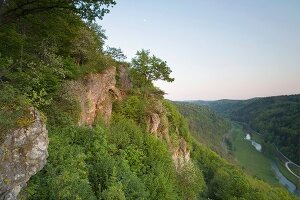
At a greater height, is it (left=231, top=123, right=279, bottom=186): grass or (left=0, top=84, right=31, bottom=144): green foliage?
(left=0, top=84, right=31, bottom=144): green foliage

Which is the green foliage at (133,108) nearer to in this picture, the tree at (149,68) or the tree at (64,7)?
the tree at (149,68)

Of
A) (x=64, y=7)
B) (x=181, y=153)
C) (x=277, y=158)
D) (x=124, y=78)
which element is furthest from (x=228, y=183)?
(x=277, y=158)

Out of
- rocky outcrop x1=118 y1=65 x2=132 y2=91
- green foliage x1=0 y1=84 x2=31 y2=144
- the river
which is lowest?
the river

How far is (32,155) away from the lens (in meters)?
11.7

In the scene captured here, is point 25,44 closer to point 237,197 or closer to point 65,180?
point 65,180

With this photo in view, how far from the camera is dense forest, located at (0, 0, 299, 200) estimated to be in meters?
14.2

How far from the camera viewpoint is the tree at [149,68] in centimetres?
3381

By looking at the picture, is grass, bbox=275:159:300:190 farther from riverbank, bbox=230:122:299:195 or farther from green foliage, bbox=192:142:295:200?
green foliage, bbox=192:142:295:200

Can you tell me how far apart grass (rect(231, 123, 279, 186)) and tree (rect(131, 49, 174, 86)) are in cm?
9280

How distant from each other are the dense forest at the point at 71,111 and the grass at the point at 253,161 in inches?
3851

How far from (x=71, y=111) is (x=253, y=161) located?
482 ft

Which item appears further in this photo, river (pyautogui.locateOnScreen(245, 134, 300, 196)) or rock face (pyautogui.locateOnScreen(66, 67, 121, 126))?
river (pyautogui.locateOnScreen(245, 134, 300, 196))

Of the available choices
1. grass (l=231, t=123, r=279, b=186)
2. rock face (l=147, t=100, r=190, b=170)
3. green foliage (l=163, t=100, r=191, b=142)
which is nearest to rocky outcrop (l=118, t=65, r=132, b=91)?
rock face (l=147, t=100, r=190, b=170)

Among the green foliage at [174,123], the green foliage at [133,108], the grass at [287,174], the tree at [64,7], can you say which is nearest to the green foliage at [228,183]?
the green foliage at [174,123]
